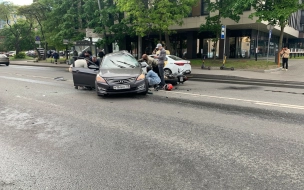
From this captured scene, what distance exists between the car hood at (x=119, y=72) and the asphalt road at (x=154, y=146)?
1.22 metres

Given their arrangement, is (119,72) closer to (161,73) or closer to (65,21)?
(161,73)

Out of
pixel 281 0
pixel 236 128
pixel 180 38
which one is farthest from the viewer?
pixel 180 38

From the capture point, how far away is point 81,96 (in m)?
9.16

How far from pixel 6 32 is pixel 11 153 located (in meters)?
54.3

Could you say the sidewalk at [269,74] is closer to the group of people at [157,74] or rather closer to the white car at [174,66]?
the white car at [174,66]

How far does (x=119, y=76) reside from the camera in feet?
27.1

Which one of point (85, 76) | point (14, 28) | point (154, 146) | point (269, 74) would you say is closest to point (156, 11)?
point (269, 74)

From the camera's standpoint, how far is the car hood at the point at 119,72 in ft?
A: 27.4

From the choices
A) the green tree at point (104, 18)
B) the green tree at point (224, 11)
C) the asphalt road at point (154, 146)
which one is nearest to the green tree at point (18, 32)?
the green tree at point (104, 18)

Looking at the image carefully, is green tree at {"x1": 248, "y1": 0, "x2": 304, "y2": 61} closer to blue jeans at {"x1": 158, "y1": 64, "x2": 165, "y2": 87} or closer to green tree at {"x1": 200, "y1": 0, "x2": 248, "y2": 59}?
green tree at {"x1": 200, "y1": 0, "x2": 248, "y2": 59}

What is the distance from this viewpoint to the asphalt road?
320 centimetres

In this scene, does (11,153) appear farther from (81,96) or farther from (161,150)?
(81,96)

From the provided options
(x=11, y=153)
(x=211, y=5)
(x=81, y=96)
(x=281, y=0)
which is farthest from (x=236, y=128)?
(x=211, y=5)

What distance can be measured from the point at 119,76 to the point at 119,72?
1.12 ft
